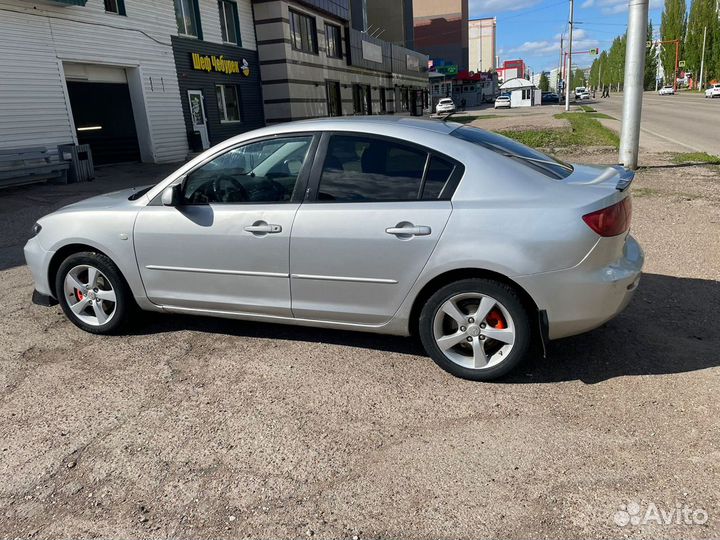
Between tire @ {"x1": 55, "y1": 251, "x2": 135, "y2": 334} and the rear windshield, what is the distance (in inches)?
110

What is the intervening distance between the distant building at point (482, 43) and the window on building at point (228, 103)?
456 ft

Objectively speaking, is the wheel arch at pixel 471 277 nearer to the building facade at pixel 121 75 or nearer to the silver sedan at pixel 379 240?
the silver sedan at pixel 379 240

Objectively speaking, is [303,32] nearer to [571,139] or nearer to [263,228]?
[571,139]

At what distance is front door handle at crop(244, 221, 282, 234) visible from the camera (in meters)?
3.71

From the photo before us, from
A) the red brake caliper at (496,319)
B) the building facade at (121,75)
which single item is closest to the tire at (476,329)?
the red brake caliper at (496,319)

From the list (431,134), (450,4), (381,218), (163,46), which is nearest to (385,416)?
(381,218)

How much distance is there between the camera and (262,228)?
374 centimetres

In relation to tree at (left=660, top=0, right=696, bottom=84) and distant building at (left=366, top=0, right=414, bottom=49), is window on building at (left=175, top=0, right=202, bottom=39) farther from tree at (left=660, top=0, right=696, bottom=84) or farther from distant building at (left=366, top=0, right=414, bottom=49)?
tree at (left=660, top=0, right=696, bottom=84)

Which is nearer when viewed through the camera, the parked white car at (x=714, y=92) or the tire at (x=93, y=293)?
the tire at (x=93, y=293)

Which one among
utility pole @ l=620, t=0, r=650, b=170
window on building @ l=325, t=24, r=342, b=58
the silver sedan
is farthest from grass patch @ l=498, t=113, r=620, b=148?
the silver sedan

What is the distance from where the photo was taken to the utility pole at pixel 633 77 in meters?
10.1

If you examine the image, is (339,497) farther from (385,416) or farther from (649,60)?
(649,60)

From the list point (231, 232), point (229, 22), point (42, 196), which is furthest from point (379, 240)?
point (229, 22)

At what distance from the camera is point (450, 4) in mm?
93812
